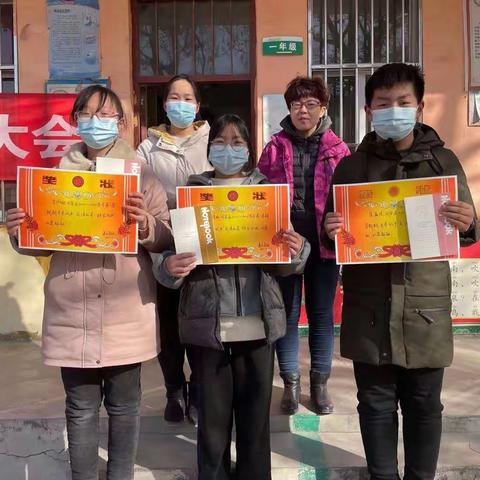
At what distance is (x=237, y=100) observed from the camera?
5.28 m

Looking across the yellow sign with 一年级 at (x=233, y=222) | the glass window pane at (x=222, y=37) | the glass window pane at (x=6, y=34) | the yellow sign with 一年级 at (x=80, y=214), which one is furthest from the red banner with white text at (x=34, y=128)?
the yellow sign with 一年级 at (x=233, y=222)

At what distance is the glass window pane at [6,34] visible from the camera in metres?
4.89

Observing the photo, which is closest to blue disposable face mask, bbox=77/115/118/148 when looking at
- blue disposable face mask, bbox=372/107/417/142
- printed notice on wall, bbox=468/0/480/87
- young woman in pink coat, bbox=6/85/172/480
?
young woman in pink coat, bbox=6/85/172/480

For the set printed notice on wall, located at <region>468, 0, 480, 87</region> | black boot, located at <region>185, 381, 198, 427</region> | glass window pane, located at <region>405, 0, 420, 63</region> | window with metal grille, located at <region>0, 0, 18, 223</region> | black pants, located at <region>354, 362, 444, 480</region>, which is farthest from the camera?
window with metal grille, located at <region>0, 0, 18, 223</region>

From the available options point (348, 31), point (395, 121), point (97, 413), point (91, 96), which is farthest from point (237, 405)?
point (348, 31)

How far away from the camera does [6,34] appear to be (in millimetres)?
4895

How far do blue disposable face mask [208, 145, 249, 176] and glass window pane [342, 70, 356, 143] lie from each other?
2.80 m

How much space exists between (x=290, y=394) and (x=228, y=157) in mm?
1565

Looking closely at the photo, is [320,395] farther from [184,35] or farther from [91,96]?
[184,35]

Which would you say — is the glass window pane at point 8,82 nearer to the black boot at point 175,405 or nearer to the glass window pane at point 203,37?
the glass window pane at point 203,37

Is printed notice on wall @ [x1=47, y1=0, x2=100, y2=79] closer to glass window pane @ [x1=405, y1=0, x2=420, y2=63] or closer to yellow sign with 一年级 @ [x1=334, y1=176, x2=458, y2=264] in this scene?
glass window pane @ [x1=405, y1=0, x2=420, y2=63]

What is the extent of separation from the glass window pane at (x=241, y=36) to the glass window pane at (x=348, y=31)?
Result: 829 millimetres

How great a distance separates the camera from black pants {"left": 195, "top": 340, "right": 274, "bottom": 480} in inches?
92.6

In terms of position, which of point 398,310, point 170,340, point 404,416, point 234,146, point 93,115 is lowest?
point 404,416
